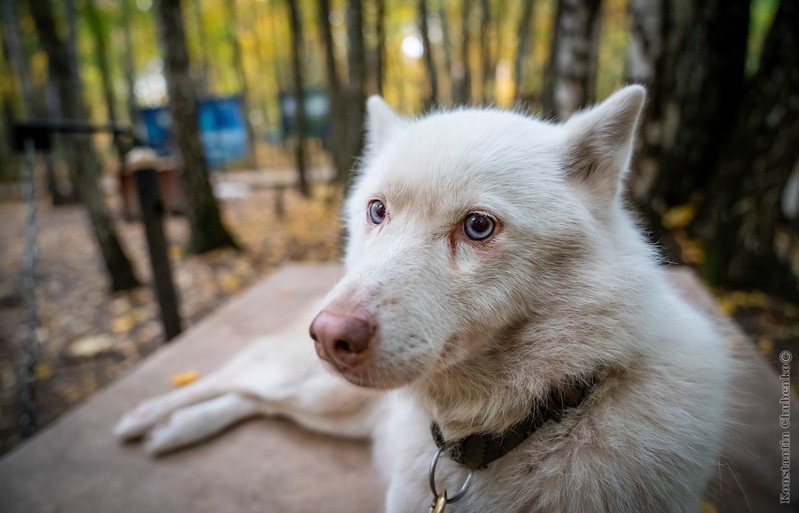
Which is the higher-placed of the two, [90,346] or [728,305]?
[728,305]

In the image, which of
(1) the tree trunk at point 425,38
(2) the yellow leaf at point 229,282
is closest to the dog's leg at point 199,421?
(2) the yellow leaf at point 229,282

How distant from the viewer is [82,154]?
223 inches

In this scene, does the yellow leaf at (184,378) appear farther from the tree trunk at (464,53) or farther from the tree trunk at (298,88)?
the tree trunk at (464,53)

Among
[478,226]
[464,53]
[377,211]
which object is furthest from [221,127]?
[478,226]

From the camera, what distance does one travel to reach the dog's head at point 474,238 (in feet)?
3.87

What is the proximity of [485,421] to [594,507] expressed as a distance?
14.4 inches

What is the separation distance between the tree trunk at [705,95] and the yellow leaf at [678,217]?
15 centimetres

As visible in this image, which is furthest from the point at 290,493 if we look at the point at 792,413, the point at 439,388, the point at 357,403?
the point at 792,413

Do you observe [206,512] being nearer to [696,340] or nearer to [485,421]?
[485,421]

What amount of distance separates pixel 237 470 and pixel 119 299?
4797 mm

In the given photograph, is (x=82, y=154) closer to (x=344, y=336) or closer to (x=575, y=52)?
(x=575, y=52)

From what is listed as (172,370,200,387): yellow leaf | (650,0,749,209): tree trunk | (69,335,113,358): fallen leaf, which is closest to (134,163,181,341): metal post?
(172,370,200,387): yellow leaf

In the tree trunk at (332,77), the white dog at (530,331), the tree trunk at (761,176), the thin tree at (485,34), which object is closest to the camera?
the white dog at (530,331)

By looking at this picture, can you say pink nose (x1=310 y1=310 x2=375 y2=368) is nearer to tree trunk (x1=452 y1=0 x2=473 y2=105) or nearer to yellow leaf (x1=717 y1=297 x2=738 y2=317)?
yellow leaf (x1=717 y1=297 x2=738 y2=317)
